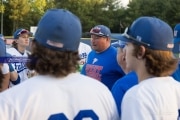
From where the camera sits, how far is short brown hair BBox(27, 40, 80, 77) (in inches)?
88.5

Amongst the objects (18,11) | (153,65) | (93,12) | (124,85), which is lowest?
(18,11)

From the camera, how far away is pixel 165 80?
2.69 m

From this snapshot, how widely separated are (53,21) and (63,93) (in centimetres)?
43

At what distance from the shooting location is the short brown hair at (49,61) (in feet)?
7.38

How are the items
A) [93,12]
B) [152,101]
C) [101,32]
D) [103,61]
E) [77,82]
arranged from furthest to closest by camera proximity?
[93,12] < [101,32] < [103,61] < [152,101] < [77,82]

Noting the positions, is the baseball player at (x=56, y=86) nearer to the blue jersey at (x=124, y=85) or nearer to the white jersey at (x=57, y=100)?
the white jersey at (x=57, y=100)

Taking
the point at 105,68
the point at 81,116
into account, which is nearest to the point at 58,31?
the point at 81,116

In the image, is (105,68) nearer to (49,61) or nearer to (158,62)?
(158,62)

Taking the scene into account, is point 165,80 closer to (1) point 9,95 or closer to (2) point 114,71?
(1) point 9,95

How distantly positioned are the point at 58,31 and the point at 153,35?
77 cm

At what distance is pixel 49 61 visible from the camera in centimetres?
224

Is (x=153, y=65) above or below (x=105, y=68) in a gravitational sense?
above

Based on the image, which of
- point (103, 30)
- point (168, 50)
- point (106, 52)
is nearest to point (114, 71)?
point (106, 52)

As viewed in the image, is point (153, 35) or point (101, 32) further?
point (101, 32)
